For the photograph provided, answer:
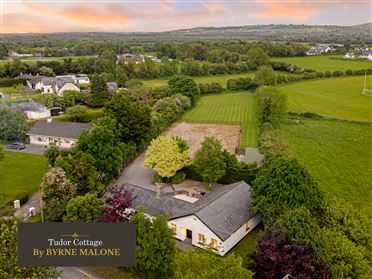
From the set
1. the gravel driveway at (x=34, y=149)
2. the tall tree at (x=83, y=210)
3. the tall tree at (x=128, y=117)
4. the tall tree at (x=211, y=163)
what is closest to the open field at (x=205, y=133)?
the tall tree at (x=128, y=117)

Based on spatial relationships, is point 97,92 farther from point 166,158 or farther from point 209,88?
point 166,158

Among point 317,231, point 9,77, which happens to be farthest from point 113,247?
point 9,77

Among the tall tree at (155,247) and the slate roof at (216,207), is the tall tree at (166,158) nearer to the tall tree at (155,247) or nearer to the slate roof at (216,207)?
the slate roof at (216,207)

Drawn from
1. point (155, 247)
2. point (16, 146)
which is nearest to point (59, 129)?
point (16, 146)

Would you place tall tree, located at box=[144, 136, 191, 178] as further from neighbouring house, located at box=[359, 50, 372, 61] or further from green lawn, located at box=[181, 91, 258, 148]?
neighbouring house, located at box=[359, 50, 372, 61]

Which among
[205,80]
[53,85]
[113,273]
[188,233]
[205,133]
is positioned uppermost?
[53,85]

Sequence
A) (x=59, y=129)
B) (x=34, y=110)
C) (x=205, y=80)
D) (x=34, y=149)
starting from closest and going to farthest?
1. (x=34, y=149)
2. (x=59, y=129)
3. (x=34, y=110)
4. (x=205, y=80)

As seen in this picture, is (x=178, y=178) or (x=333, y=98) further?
(x=333, y=98)
